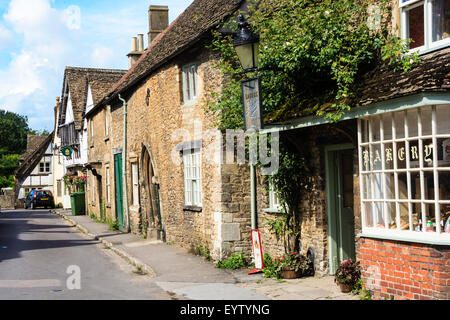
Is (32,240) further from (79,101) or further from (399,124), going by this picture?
(79,101)

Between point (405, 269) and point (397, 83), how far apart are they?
7.55ft

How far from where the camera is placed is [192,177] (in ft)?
44.7

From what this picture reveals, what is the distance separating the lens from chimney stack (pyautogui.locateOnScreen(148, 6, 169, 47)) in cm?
2656

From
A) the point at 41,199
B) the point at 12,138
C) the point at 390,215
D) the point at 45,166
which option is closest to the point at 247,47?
the point at 390,215

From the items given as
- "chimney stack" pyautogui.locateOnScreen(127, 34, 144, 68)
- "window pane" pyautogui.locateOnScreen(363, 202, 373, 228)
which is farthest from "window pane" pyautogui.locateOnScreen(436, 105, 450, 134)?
"chimney stack" pyautogui.locateOnScreen(127, 34, 144, 68)

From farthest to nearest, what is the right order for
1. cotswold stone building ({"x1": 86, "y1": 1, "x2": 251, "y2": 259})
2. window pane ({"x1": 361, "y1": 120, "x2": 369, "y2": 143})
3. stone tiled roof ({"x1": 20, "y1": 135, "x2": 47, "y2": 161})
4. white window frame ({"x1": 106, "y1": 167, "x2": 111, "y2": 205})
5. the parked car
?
1. stone tiled roof ({"x1": 20, "y1": 135, "x2": 47, "y2": 161})
2. the parked car
3. white window frame ({"x1": 106, "y1": 167, "x2": 111, "y2": 205})
4. cotswold stone building ({"x1": 86, "y1": 1, "x2": 251, "y2": 259})
5. window pane ({"x1": 361, "y1": 120, "x2": 369, "y2": 143})

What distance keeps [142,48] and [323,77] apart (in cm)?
2336

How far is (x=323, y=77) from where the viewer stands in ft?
28.4

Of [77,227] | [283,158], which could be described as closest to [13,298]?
[283,158]

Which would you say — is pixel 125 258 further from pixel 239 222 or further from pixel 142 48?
pixel 142 48

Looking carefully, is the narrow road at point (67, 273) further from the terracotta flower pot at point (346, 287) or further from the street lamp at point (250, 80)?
the street lamp at point (250, 80)

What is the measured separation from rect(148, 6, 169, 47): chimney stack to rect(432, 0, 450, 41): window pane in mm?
20466

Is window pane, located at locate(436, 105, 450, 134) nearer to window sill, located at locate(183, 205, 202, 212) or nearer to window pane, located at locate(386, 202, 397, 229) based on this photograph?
window pane, located at locate(386, 202, 397, 229)

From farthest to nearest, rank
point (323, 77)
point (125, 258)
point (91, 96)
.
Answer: point (91, 96), point (125, 258), point (323, 77)
